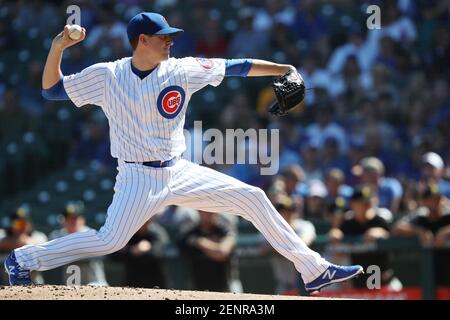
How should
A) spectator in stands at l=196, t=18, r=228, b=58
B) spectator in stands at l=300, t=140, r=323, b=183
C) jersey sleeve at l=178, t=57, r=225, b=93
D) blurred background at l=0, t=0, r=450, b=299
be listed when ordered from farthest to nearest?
spectator in stands at l=196, t=18, r=228, b=58
spectator in stands at l=300, t=140, r=323, b=183
blurred background at l=0, t=0, r=450, b=299
jersey sleeve at l=178, t=57, r=225, b=93

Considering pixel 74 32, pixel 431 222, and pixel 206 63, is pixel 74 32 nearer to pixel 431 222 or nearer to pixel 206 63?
pixel 206 63

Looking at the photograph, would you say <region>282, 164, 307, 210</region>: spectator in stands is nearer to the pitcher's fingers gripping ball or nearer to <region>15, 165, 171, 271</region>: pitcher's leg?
<region>15, 165, 171, 271</region>: pitcher's leg

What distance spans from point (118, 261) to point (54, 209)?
2.42 metres

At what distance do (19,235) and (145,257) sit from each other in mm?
1172

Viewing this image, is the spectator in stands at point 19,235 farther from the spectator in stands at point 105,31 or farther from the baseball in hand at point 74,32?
the baseball in hand at point 74,32

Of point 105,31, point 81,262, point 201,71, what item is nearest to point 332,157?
point 81,262

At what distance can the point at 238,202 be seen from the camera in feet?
19.2

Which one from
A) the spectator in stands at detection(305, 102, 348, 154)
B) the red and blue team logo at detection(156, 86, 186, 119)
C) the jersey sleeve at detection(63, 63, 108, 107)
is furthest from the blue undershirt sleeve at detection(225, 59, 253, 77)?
the spectator in stands at detection(305, 102, 348, 154)

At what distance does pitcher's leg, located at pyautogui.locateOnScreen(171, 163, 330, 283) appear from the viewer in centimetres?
584

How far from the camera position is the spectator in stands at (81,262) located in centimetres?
912

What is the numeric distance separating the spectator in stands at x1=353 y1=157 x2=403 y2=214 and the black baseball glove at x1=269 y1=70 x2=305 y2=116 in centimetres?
347

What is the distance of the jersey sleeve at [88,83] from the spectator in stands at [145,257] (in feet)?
10.7

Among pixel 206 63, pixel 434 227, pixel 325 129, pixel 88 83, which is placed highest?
pixel 206 63

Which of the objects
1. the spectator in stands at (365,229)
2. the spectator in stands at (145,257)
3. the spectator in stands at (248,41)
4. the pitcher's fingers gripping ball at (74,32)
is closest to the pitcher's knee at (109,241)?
the pitcher's fingers gripping ball at (74,32)
